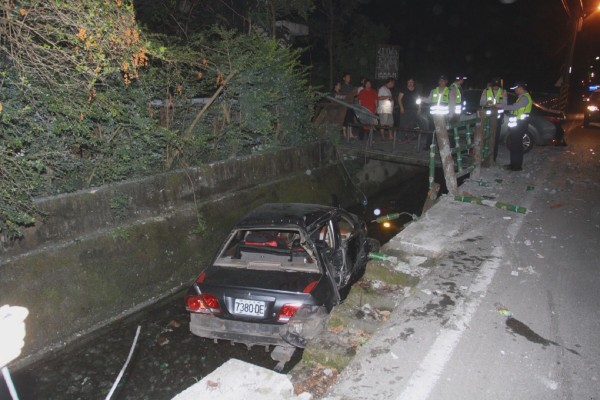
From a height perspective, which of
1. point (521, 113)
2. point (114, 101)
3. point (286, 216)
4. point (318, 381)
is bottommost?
point (318, 381)

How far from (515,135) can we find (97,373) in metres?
8.92

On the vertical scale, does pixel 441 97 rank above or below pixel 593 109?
above

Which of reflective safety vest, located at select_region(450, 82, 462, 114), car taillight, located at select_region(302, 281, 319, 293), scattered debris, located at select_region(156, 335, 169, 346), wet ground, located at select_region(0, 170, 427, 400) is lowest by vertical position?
wet ground, located at select_region(0, 170, 427, 400)

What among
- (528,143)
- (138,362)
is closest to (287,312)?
(138,362)

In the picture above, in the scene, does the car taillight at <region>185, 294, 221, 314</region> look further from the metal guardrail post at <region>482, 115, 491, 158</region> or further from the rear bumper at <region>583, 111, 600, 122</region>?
the rear bumper at <region>583, 111, 600, 122</region>

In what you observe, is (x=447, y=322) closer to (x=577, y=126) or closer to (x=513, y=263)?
(x=513, y=263)

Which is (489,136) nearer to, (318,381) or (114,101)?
(114,101)

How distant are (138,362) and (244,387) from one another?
2429 mm

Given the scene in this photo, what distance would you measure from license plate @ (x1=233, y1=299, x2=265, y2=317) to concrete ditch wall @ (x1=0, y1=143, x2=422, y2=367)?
2.55 meters

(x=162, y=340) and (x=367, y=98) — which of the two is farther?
(x=367, y=98)

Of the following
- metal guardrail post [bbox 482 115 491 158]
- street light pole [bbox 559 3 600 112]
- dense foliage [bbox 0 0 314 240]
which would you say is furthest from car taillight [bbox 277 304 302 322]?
street light pole [bbox 559 3 600 112]

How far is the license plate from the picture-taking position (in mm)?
4449

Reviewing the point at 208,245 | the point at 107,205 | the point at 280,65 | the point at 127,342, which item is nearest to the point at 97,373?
the point at 127,342

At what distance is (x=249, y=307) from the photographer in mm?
4480
